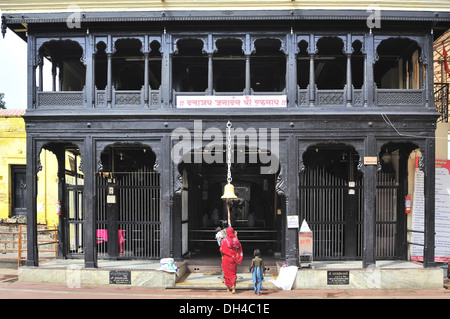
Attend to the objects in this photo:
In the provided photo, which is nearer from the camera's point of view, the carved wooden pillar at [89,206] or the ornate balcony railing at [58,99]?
the carved wooden pillar at [89,206]

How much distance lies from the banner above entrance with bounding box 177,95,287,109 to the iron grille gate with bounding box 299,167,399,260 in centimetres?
345

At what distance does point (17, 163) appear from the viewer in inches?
772

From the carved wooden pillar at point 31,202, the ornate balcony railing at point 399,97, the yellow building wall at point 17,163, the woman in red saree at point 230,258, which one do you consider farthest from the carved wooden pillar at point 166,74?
the yellow building wall at point 17,163

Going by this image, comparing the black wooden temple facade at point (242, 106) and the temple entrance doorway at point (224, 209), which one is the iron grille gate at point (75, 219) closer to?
the black wooden temple facade at point (242, 106)

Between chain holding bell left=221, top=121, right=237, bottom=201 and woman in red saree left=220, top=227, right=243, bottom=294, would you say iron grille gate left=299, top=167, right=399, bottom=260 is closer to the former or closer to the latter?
chain holding bell left=221, top=121, right=237, bottom=201

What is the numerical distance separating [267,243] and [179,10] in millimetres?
9371

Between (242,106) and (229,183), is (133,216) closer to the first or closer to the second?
(229,183)

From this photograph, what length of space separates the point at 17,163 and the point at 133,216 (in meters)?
7.54

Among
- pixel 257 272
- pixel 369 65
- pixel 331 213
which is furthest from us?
pixel 331 213

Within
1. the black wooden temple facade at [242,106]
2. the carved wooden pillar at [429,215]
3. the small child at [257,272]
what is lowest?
the small child at [257,272]

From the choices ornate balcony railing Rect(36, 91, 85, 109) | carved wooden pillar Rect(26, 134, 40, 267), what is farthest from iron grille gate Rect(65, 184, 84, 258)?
ornate balcony railing Rect(36, 91, 85, 109)

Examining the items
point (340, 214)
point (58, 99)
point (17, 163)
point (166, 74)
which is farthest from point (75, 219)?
point (340, 214)

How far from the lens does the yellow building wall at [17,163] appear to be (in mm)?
19375

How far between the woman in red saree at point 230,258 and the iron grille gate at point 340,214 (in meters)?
4.02
